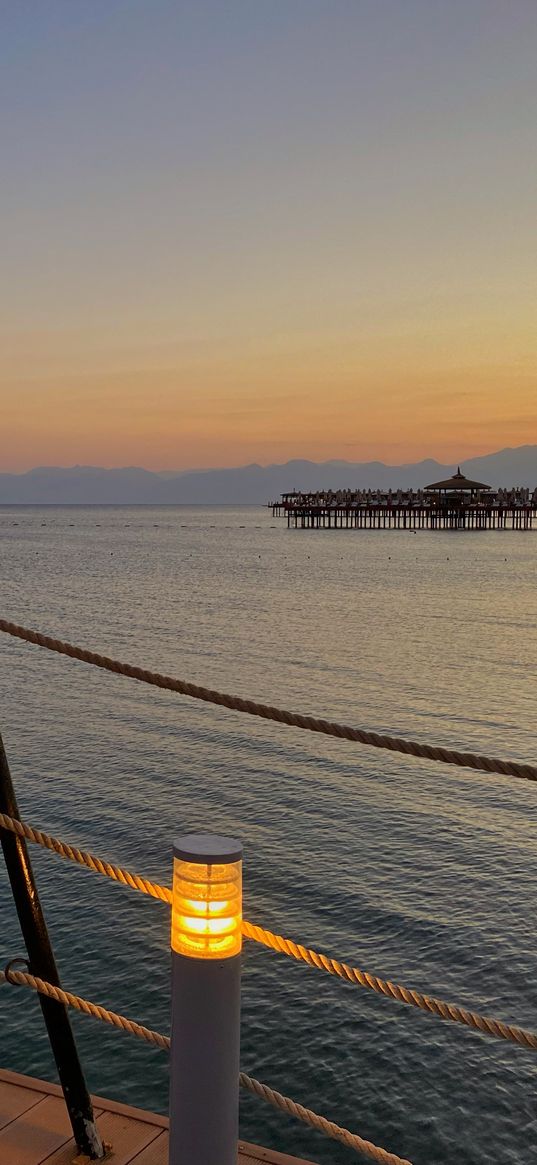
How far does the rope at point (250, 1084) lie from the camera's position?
2105 mm

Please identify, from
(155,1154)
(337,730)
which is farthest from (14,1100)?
(337,730)

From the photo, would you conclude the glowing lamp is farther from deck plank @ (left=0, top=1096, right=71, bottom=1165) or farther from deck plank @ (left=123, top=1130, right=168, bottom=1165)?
deck plank @ (left=0, top=1096, right=71, bottom=1165)

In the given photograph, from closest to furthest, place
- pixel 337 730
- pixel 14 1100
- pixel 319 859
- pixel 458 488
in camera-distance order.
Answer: pixel 337 730 → pixel 14 1100 → pixel 319 859 → pixel 458 488

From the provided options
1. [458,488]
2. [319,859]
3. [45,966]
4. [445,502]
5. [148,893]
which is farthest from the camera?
[445,502]

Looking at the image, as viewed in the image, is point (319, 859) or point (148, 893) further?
point (319, 859)

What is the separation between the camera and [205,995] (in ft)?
5.41

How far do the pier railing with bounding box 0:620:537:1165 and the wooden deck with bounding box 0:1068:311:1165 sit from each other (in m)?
0.07

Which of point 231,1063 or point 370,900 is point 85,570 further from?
point 231,1063

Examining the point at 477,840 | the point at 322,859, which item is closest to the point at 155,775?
the point at 322,859

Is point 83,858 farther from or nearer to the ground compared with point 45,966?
farther from the ground

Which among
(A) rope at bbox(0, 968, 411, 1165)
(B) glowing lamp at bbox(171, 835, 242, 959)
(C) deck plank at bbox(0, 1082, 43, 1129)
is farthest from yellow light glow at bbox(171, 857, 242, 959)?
(C) deck plank at bbox(0, 1082, 43, 1129)

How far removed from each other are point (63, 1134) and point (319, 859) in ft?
29.4

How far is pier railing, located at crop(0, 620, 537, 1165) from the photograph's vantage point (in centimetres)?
189

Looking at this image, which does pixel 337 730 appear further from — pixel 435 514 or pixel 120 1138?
pixel 435 514
